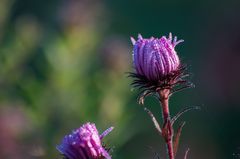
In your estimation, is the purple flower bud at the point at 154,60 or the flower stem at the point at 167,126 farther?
the purple flower bud at the point at 154,60

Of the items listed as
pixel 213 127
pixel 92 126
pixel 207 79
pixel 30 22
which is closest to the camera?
pixel 92 126

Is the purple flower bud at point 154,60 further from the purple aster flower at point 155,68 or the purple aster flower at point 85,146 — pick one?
the purple aster flower at point 85,146

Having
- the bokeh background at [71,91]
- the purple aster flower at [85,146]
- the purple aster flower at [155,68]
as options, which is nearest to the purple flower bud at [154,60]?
the purple aster flower at [155,68]

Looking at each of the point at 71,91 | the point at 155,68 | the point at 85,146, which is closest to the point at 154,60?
the point at 155,68

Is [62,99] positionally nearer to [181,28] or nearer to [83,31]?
[83,31]

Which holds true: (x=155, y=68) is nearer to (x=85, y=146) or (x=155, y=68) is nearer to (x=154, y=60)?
(x=154, y=60)

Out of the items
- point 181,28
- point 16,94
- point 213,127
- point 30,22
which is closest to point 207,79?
point 213,127
